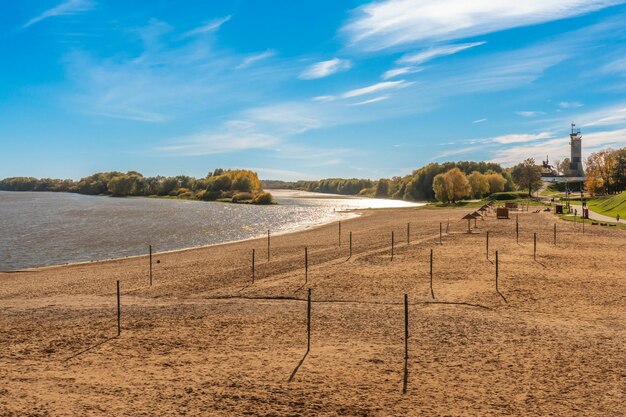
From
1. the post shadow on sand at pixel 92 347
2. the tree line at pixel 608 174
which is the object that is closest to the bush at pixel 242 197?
the tree line at pixel 608 174

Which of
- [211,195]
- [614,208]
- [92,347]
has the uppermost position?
[211,195]

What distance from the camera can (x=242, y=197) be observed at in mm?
174000

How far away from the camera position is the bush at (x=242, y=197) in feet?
564

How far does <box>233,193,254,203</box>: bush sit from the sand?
144 metres

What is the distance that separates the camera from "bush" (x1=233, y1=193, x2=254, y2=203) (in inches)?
6767

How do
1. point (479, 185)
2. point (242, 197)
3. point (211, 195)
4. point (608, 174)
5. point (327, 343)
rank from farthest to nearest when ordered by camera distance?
point (211, 195) → point (242, 197) → point (479, 185) → point (608, 174) → point (327, 343)

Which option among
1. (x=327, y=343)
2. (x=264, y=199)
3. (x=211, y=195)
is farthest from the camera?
(x=211, y=195)

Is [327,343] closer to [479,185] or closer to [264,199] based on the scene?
[479,185]

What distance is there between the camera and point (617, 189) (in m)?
107

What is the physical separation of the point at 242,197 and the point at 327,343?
16205 centimetres

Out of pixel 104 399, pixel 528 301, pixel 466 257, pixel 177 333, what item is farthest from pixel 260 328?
pixel 466 257

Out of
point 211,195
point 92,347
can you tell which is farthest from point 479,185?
point 92,347

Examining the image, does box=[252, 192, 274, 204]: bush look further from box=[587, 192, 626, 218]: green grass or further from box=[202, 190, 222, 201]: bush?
box=[587, 192, 626, 218]: green grass

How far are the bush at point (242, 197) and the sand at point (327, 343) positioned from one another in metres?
144
